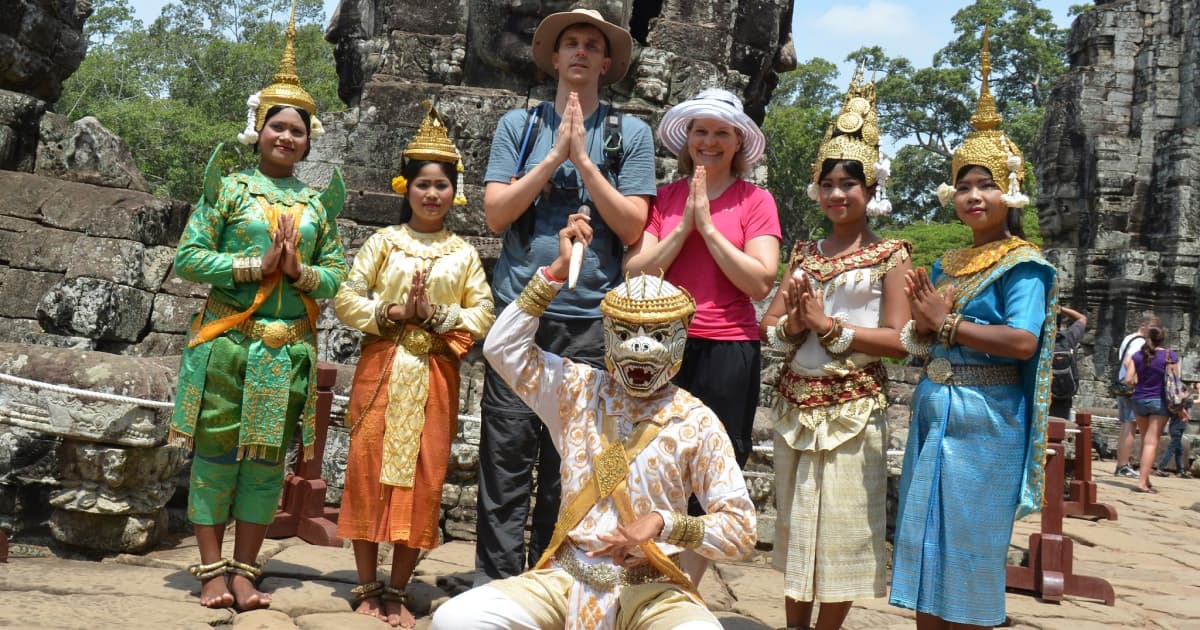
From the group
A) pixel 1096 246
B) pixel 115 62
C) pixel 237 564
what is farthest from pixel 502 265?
pixel 115 62

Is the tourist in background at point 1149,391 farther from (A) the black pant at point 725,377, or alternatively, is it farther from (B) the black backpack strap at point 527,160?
(B) the black backpack strap at point 527,160

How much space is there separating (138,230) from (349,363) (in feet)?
7.73

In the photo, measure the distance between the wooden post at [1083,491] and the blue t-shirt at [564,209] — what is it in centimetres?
513

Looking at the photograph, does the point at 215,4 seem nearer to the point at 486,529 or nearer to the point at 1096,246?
the point at 1096,246

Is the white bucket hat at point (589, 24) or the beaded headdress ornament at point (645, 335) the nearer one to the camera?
the beaded headdress ornament at point (645, 335)

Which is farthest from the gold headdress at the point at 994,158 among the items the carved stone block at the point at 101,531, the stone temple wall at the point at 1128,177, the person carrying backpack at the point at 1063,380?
the stone temple wall at the point at 1128,177

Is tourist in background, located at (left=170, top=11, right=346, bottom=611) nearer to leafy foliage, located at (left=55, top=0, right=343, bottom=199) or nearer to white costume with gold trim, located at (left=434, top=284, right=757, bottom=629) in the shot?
white costume with gold trim, located at (left=434, top=284, right=757, bottom=629)

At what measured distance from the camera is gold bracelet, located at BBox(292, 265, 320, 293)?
3635 millimetres

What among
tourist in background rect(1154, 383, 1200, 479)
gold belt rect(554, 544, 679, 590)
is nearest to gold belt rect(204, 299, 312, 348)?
gold belt rect(554, 544, 679, 590)

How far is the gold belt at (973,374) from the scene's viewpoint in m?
3.30

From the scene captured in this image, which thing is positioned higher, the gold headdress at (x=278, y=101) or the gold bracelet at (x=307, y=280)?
the gold headdress at (x=278, y=101)

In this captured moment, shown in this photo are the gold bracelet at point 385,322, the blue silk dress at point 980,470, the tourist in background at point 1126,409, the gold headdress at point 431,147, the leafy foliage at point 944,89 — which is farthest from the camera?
the leafy foliage at point 944,89

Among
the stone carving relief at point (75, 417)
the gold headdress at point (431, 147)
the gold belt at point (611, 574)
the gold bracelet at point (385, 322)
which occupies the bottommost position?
the gold belt at point (611, 574)

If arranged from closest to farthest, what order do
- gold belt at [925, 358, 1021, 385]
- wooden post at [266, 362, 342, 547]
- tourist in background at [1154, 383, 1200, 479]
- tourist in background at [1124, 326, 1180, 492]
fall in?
gold belt at [925, 358, 1021, 385], wooden post at [266, 362, 342, 547], tourist in background at [1124, 326, 1180, 492], tourist in background at [1154, 383, 1200, 479]
